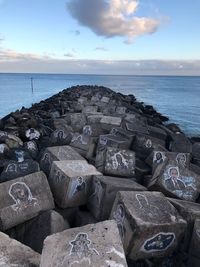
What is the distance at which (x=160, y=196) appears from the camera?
3938mm

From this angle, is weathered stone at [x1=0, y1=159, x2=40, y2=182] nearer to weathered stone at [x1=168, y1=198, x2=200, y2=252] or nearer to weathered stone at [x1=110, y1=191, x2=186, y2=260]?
weathered stone at [x1=110, y1=191, x2=186, y2=260]

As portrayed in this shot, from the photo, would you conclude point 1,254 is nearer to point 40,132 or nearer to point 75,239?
point 75,239

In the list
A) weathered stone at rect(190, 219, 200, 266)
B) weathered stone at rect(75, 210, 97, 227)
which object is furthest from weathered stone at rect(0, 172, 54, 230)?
weathered stone at rect(190, 219, 200, 266)

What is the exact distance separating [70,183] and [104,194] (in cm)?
43

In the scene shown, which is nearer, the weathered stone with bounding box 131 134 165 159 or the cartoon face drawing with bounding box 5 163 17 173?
the cartoon face drawing with bounding box 5 163 17 173

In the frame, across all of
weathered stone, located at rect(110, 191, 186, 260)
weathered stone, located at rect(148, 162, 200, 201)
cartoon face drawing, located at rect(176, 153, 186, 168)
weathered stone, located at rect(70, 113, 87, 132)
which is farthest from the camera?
weathered stone, located at rect(70, 113, 87, 132)

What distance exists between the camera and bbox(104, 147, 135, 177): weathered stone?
17.1 ft

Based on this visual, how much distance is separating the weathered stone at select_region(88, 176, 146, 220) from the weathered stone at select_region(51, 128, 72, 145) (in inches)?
120

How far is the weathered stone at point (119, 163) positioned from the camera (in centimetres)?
521

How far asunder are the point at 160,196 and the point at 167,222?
45 cm

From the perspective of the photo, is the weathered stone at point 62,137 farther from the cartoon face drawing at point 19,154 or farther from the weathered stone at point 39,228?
the weathered stone at point 39,228

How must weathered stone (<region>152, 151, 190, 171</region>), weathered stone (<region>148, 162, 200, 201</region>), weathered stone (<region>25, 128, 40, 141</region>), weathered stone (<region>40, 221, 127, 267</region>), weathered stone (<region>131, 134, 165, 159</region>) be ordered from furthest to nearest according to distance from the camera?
weathered stone (<region>25, 128, 40, 141</region>) < weathered stone (<region>131, 134, 165, 159</region>) < weathered stone (<region>152, 151, 190, 171</region>) < weathered stone (<region>148, 162, 200, 201</region>) < weathered stone (<region>40, 221, 127, 267</region>)

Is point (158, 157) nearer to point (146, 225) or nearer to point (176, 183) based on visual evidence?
point (176, 183)

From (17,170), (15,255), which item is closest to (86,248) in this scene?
(15,255)
